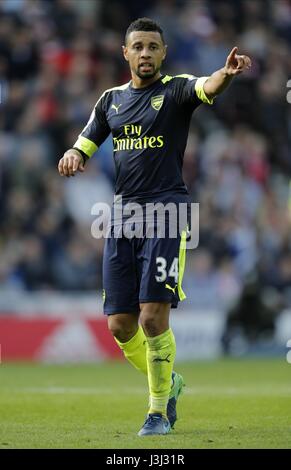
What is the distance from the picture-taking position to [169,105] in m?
7.23

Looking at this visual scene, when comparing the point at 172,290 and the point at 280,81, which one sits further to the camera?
the point at 280,81

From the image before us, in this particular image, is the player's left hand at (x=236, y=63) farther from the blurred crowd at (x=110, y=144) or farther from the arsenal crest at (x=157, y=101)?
the blurred crowd at (x=110, y=144)

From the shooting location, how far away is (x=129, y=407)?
28.5 feet

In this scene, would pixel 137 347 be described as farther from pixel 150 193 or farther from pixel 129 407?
pixel 129 407

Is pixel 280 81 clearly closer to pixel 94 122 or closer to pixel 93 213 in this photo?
pixel 93 213

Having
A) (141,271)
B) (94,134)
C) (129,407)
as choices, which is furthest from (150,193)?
(129,407)

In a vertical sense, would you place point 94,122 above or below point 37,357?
below

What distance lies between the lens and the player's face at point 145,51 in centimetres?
716

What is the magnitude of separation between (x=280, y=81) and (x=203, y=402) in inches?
390

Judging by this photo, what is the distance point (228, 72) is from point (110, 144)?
9.17 m

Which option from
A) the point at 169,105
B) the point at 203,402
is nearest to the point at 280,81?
the point at 203,402

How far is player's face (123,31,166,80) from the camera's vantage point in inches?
282

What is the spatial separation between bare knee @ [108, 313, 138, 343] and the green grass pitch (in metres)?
0.61

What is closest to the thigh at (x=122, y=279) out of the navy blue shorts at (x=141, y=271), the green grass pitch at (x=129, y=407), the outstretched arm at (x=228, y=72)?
the navy blue shorts at (x=141, y=271)
